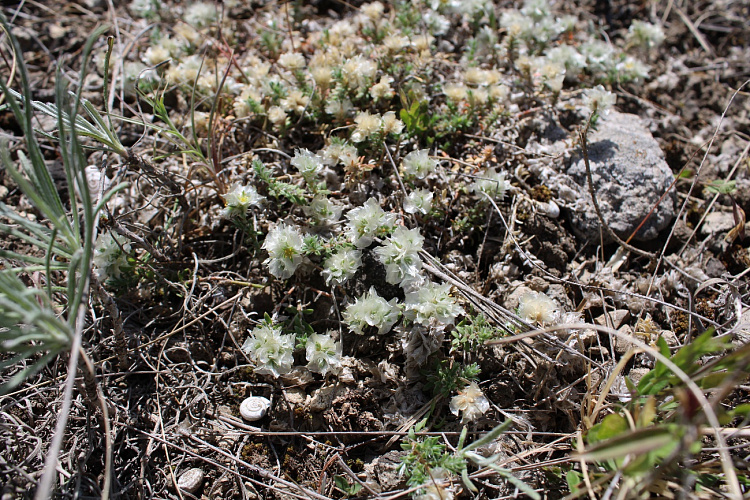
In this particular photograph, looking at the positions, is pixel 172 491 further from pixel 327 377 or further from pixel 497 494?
pixel 497 494

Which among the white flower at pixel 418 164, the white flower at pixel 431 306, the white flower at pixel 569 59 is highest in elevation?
the white flower at pixel 569 59

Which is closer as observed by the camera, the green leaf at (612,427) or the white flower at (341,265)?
the green leaf at (612,427)

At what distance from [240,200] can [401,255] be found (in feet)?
3.09

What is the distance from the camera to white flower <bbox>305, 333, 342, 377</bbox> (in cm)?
233

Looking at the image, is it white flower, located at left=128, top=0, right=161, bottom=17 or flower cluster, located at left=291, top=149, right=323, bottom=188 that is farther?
white flower, located at left=128, top=0, right=161, bottom=17

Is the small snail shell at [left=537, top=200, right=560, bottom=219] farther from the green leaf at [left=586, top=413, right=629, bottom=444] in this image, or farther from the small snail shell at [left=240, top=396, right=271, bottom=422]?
the small snail shell at [left=240, top=396, right=271, bottom=422]

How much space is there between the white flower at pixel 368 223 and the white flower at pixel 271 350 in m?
0.62

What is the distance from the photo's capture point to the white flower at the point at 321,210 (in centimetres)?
271

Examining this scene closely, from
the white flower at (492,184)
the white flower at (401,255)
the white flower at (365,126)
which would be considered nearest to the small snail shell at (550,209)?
the white flower at (492,184)

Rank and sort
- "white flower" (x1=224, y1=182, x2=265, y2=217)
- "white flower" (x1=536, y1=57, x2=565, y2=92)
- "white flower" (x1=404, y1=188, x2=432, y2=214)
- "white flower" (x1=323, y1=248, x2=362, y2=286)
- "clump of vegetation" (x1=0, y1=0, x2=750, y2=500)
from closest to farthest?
"clump of vegetation" (x1=0, y1=0, x2=750, y2=500) < "white flower" (x1=323, y1=248, x2=362, y2=286) < "white flower" (x1=224, y1=182, x2=265, y2=217) < "white flower" (x1=404, y1=188, x2=432, y2=214) < "white flower" (x1=536, y1=57, x2=565, y2=92)

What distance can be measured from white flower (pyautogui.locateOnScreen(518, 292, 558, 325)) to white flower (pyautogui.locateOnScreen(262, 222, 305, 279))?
1156mm

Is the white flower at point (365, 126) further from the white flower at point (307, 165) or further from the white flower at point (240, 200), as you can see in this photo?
the white flower at point (240, 200)

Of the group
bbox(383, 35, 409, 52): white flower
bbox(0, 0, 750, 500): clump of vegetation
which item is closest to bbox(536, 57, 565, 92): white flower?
bbox(0, 0, 750, 500): clump of vegetation

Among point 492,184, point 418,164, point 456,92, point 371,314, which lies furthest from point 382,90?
point 371,314
